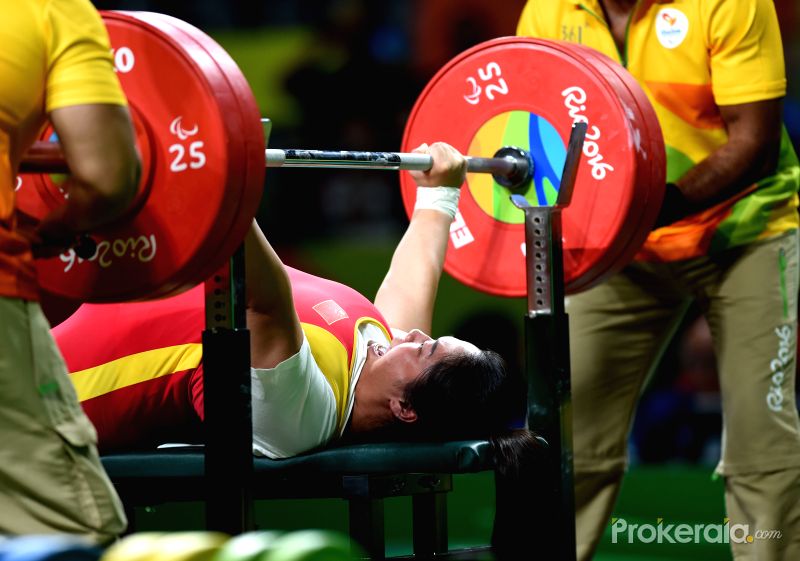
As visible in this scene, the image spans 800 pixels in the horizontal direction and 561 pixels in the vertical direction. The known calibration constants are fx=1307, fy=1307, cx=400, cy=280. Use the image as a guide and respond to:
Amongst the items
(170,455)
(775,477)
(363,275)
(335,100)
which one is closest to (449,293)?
(363,275)

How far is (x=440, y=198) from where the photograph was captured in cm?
313

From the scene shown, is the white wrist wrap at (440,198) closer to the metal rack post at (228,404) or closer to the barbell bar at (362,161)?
the barbell bar at (362,161)

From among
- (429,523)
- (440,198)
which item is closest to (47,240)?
(440,198)

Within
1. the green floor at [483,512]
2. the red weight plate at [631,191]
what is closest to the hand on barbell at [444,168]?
the red weight plate at [631,191]

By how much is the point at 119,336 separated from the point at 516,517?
95 centimetres

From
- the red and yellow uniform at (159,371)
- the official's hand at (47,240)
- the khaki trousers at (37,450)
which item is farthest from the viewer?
the red and yellow uniform at (159,371)

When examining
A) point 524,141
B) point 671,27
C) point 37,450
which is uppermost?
point 671,27

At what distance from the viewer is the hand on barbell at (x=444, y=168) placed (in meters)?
3.04

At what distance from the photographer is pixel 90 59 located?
6.04 ft

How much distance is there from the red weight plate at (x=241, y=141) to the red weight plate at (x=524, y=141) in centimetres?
108

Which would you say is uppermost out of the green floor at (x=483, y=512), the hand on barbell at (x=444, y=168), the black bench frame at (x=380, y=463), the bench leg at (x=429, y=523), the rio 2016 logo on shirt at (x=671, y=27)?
the rio 2016 logo on shirt at (x=671, y=27)

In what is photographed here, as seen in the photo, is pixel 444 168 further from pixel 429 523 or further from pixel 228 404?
pixel 228 404

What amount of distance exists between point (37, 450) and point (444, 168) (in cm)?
146

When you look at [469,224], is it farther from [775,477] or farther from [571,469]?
[775,477]
